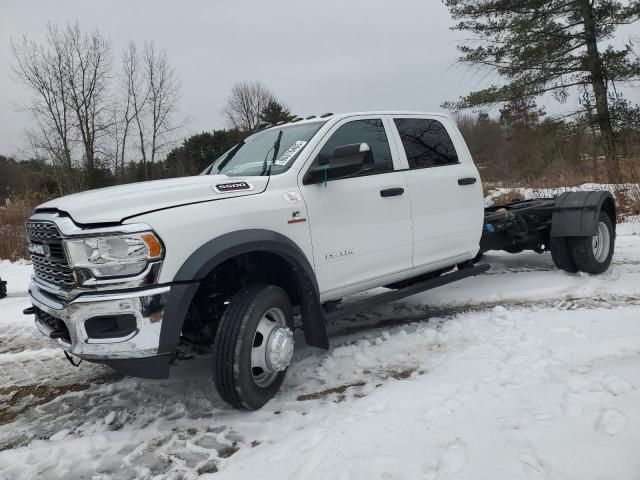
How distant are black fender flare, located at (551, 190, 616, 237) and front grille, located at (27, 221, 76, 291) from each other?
205 inches

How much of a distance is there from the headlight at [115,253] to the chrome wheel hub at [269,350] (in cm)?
84

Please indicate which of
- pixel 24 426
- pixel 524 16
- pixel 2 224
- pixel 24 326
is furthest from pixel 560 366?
pixel 524 16

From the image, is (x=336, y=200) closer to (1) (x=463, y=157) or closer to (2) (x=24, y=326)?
(1) (x=463, y=157)

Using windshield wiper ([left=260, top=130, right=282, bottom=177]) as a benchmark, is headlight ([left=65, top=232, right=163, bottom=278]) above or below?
below

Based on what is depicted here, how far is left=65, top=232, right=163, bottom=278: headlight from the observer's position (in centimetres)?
264

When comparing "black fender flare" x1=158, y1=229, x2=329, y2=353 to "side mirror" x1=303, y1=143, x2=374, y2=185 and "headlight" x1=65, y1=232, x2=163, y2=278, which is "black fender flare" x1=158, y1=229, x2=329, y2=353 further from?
"side mirror" x1=303, y1=143, x2=374, y2=185

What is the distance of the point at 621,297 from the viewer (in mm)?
4809

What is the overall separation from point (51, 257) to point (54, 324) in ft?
1.38

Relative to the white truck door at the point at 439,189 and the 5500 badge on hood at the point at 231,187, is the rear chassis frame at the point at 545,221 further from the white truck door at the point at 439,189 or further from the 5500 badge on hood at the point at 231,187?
the 5500 badge on hood at the point at 231,187

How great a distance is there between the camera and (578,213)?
223 inches

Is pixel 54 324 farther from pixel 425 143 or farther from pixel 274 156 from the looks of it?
pixel 425 143

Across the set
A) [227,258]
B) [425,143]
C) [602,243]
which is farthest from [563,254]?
[227,258]

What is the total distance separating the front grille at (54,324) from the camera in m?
2.86

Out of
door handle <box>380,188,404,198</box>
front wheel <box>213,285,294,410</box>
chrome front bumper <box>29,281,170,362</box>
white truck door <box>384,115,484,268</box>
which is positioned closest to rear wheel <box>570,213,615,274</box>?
white truck door <box>384,115,484,268</box>
